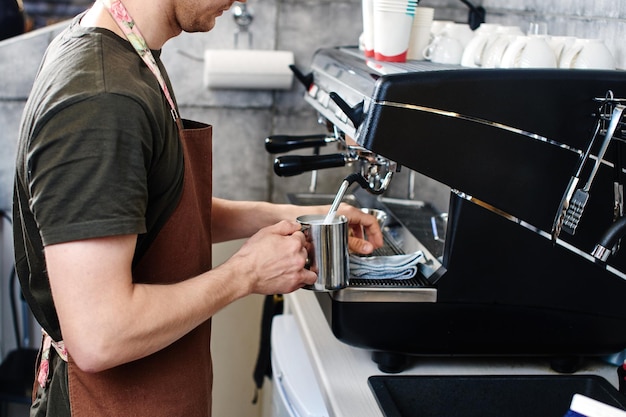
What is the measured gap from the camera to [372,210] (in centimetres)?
181

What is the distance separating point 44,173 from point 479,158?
0.68 meters

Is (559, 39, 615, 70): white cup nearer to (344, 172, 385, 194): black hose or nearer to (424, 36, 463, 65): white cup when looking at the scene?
(424, 36, 463, 65): white cup

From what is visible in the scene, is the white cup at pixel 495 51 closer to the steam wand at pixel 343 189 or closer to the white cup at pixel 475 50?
the white cup at pixel 475 50

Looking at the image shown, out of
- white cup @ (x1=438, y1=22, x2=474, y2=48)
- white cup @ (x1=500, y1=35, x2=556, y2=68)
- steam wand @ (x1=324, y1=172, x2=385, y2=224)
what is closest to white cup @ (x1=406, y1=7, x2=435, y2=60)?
white cup @ (x1=438, y1=22, x2=474, y2=48)

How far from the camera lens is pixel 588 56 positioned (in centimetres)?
137

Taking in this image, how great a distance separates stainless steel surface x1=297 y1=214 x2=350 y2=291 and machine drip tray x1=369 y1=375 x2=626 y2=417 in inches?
7.8

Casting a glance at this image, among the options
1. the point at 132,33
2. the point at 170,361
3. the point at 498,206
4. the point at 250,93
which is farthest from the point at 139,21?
the point at 250,93

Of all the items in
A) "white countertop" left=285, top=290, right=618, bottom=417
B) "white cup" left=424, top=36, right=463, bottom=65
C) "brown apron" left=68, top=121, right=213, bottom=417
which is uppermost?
"white cup" left=424, top=36, right=463, bottom=65

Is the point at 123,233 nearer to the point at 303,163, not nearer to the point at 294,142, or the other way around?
the point at 303,163

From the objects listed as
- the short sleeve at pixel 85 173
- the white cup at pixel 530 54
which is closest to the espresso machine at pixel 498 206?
the white cup at pixel 530 54

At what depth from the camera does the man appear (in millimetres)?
981

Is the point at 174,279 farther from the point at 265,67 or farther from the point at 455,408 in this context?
the point at 265,67

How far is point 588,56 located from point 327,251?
564mm

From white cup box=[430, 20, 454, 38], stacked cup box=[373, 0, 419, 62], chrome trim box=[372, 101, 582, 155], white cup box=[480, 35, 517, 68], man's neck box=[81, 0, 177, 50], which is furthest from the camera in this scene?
white cup box=[430, 20, 454, 38]
